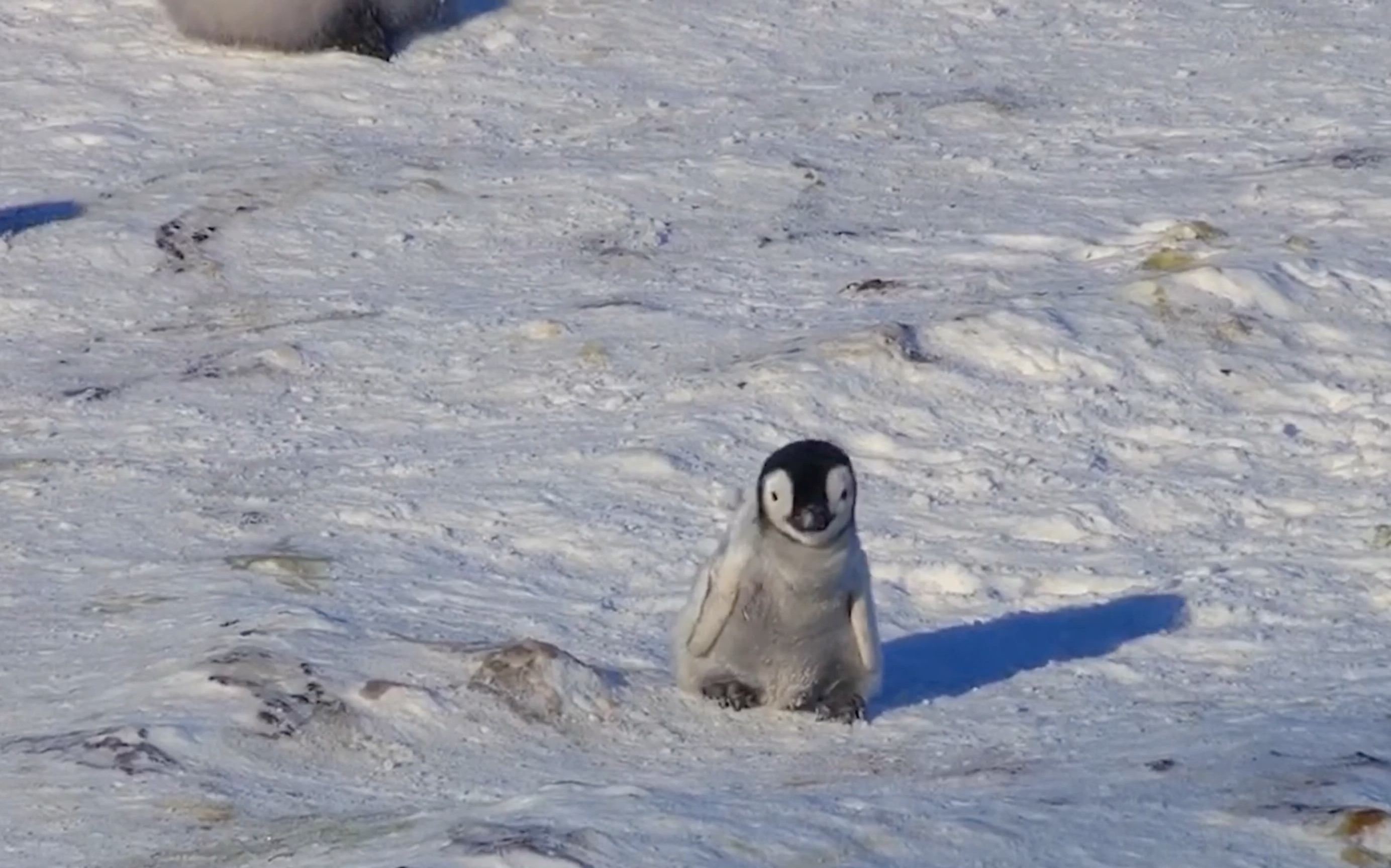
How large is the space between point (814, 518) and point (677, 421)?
67.9 inches

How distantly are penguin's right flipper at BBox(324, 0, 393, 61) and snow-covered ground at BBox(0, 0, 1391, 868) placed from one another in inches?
2.8

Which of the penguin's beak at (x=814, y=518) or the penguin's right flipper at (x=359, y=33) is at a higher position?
the penguin's right flipper at (x=359, y=33)

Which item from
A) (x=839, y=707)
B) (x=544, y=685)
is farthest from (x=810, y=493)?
(x=544, y=685)

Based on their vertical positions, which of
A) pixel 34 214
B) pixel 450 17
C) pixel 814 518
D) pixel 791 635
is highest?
pixel 450 17

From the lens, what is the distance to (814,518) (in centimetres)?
397

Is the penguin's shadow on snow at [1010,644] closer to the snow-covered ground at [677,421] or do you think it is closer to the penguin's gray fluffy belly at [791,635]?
the snow-covered ground at [677,421]

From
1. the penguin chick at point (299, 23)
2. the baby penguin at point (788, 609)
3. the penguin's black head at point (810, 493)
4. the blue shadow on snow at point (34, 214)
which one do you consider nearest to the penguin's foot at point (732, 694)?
the baby penguin at point (788, 609)

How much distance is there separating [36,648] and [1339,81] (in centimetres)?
459

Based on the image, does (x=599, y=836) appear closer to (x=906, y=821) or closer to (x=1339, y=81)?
(x=906, y=821)

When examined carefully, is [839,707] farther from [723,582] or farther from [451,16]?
[451,16]

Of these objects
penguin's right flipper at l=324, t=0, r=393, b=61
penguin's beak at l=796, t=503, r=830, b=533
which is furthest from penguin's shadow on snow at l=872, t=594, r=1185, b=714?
penguin's right flipper at l=324, t=0, r=393, b=61

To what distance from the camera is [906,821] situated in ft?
11.0

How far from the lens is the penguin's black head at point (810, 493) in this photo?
13.0ft

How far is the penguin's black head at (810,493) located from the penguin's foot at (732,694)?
0.91 ft
